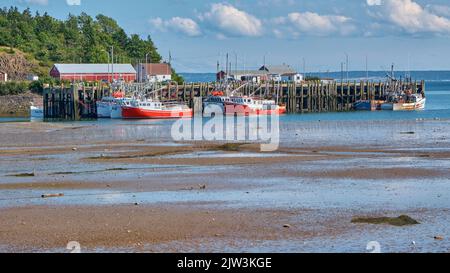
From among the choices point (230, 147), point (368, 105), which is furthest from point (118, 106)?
point (230, 147)

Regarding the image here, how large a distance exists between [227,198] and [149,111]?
2280 inches

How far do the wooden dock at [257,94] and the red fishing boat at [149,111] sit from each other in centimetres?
708

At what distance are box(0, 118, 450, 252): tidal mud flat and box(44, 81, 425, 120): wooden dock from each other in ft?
156

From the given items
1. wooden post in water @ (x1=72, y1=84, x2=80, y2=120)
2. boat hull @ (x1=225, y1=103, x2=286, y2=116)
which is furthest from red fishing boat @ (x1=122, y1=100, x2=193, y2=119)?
wooden post in water @ (x1=72, y1=84, x2=80, y2=120)

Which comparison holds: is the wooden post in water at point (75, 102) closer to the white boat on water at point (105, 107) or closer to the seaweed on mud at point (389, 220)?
the white boat on water at point (105, 107)

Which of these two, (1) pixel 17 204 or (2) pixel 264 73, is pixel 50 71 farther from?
(1) pixel 17 204

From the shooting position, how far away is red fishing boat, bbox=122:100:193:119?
79000mm

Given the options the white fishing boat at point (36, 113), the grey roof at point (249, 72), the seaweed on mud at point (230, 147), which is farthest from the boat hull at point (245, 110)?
the grey roof at point (249, 72)

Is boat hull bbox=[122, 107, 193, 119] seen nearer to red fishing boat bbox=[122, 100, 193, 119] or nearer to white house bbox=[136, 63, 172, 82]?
red fishing boat bbox=[122, 100, 193, 119]

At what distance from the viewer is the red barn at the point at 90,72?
111 m

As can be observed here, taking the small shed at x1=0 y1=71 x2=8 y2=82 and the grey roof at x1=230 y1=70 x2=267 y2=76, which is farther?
the grey roof at x1=230 y1=70 x2=267 y2=76

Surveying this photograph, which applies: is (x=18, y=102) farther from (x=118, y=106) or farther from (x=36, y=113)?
(x=118, y=106)

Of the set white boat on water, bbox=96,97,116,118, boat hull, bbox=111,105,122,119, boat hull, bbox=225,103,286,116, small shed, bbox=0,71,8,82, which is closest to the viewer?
boat hull, bbox=111,105,122,119

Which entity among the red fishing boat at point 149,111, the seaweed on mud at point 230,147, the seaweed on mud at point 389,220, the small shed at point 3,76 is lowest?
the red fishing boat at point 149,111
